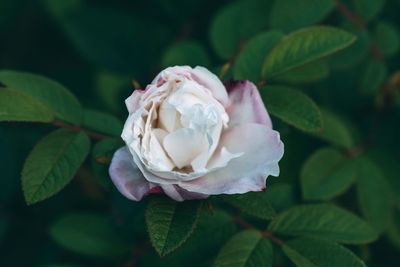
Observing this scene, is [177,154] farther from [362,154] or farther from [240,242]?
[362,154]

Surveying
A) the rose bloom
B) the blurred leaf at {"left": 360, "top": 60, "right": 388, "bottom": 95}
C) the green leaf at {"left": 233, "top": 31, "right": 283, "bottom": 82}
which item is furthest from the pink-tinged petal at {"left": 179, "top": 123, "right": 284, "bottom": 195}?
the blurred leaf at {"left": 360, "top": 60, "right": 388, "bottom": 95}

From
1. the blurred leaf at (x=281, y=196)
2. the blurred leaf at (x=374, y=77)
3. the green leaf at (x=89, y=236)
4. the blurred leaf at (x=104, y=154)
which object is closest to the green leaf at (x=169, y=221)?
the blurred leaf at (x=104, y=154)

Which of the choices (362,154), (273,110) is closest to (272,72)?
(273,110)

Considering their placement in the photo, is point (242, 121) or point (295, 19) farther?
point (295, 19)

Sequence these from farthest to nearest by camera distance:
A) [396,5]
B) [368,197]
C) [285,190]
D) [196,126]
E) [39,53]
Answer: [39,53] < [396,5] < [368,197] < [285,190] < [196,126]

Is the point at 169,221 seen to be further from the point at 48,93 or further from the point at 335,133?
the point at 335,133

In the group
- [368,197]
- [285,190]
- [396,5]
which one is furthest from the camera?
[396,5]

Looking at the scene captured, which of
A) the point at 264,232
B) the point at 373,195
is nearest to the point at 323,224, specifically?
the point at 264,232

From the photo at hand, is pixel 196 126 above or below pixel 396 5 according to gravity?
above
